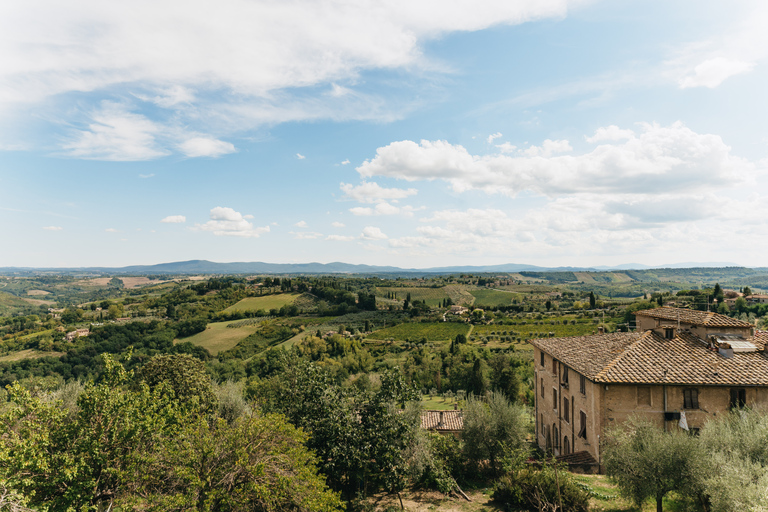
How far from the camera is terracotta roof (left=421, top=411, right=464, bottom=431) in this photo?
41.2m

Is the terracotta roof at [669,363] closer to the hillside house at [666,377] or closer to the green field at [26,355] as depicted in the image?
the hillside house at [666,377]

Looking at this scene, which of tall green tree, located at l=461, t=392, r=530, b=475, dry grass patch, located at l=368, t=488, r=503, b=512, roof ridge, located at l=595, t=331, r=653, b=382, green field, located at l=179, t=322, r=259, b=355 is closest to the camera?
dry grass patch, located at l=368, t=488, r=503, b=512

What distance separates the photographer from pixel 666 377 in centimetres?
2148

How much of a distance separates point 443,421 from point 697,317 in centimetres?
2676

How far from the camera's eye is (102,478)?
13.9 metres

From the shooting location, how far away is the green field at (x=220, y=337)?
104 m

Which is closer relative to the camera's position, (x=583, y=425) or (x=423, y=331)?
(x=583, y=425)

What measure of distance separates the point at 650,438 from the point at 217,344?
4225 inches

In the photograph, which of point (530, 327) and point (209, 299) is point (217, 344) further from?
point (530, 327)

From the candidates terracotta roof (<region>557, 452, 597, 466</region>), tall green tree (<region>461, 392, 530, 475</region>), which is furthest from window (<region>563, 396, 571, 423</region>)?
tall green tree (<region>461, 392, 530, 475</region>)

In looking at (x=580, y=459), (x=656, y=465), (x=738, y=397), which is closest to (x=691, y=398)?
(x=738, y=397)

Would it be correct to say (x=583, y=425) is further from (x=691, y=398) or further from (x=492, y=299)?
(x=492, y=299)

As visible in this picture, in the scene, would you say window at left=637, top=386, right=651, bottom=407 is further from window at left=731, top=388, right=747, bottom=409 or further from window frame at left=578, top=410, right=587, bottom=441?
window at left=731, top=388, right=747, bottom=409

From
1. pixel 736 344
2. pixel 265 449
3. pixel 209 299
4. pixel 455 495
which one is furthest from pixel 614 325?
pixel 209 299
